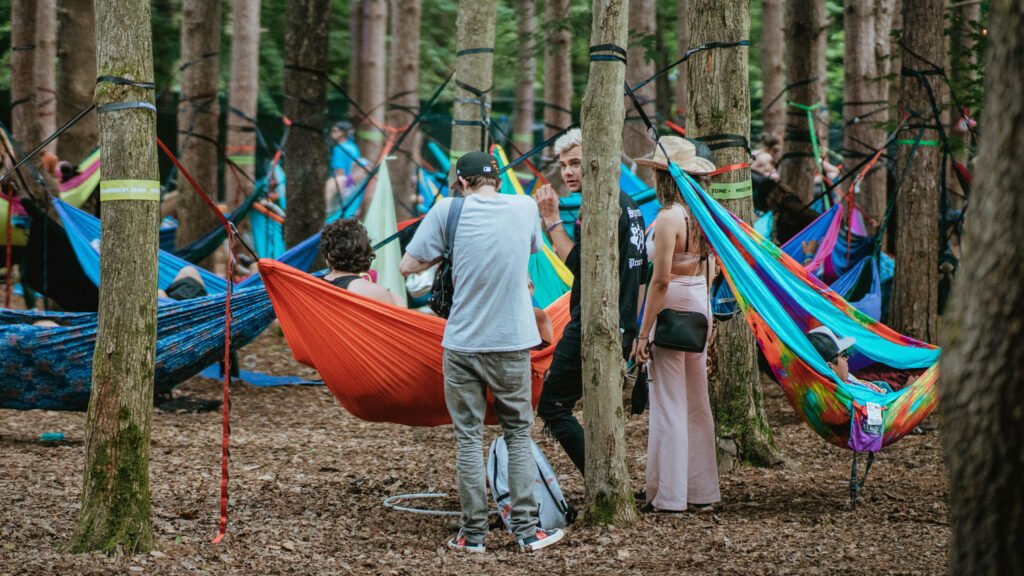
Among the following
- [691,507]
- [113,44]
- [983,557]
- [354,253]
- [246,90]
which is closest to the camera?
[983,557]

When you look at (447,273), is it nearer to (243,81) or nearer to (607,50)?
(607,50)

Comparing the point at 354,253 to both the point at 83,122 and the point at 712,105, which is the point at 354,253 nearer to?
the point at 712,105

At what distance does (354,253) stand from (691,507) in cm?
177

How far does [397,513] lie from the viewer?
4.52 m

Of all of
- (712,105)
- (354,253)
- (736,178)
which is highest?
(712,105)

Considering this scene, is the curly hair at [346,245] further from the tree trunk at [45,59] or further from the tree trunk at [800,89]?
the tree trunk at [45,59]

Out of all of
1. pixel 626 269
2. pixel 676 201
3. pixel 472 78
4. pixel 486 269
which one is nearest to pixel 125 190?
pixel 486 269

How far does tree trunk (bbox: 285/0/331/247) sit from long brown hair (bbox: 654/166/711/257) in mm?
4102

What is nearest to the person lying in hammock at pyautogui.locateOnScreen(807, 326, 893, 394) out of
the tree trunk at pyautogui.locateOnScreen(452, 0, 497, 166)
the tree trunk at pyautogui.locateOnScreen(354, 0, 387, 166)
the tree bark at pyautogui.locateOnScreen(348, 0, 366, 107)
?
the tree trunk at pyautogui.locateOnScreen(452, 0, 497, 166)

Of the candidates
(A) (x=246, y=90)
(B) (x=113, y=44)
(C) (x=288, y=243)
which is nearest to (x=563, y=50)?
(A) (x=246, y=90)

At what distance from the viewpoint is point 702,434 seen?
4.52 metres

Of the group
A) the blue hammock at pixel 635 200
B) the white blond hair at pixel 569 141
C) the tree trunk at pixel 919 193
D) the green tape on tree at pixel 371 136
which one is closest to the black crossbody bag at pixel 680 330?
the white blond hair at pixel 569 141

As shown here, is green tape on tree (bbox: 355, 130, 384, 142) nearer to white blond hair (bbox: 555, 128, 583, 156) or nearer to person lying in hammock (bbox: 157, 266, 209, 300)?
person lying in hammock (bbox: 157, 266, 209, 300)

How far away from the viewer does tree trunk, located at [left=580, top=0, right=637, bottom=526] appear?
401 cm
